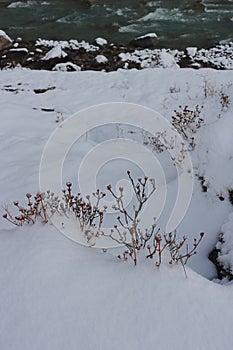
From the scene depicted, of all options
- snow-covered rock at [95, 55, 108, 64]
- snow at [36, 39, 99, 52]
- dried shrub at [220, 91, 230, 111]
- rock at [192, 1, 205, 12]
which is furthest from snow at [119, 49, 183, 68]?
dried shrub at [220, 91, 230, 111]

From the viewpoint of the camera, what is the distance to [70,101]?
311 inches

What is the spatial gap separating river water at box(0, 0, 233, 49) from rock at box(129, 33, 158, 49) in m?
0.25

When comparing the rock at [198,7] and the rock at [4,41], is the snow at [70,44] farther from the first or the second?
the rock at [198,7]

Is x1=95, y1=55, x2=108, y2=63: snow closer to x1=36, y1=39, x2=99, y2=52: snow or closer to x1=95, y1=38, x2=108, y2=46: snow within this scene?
x1=36, y1=39, x2=99, y2=52: snow

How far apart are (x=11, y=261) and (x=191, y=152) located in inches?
106

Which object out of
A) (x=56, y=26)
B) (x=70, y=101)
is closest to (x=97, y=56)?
(x=56, y=26)

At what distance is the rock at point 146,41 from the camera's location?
41.7ft

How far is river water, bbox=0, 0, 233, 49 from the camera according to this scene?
13.5 metres

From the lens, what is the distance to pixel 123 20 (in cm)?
1484

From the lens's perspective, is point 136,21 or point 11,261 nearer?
point 11,261

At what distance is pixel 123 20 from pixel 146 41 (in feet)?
8.47

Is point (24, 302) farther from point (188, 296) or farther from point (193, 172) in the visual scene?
point (193, 172)

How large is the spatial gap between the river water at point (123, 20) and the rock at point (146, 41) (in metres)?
0.25

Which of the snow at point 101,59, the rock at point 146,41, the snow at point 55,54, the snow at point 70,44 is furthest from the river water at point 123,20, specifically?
the snow at point 55,54
